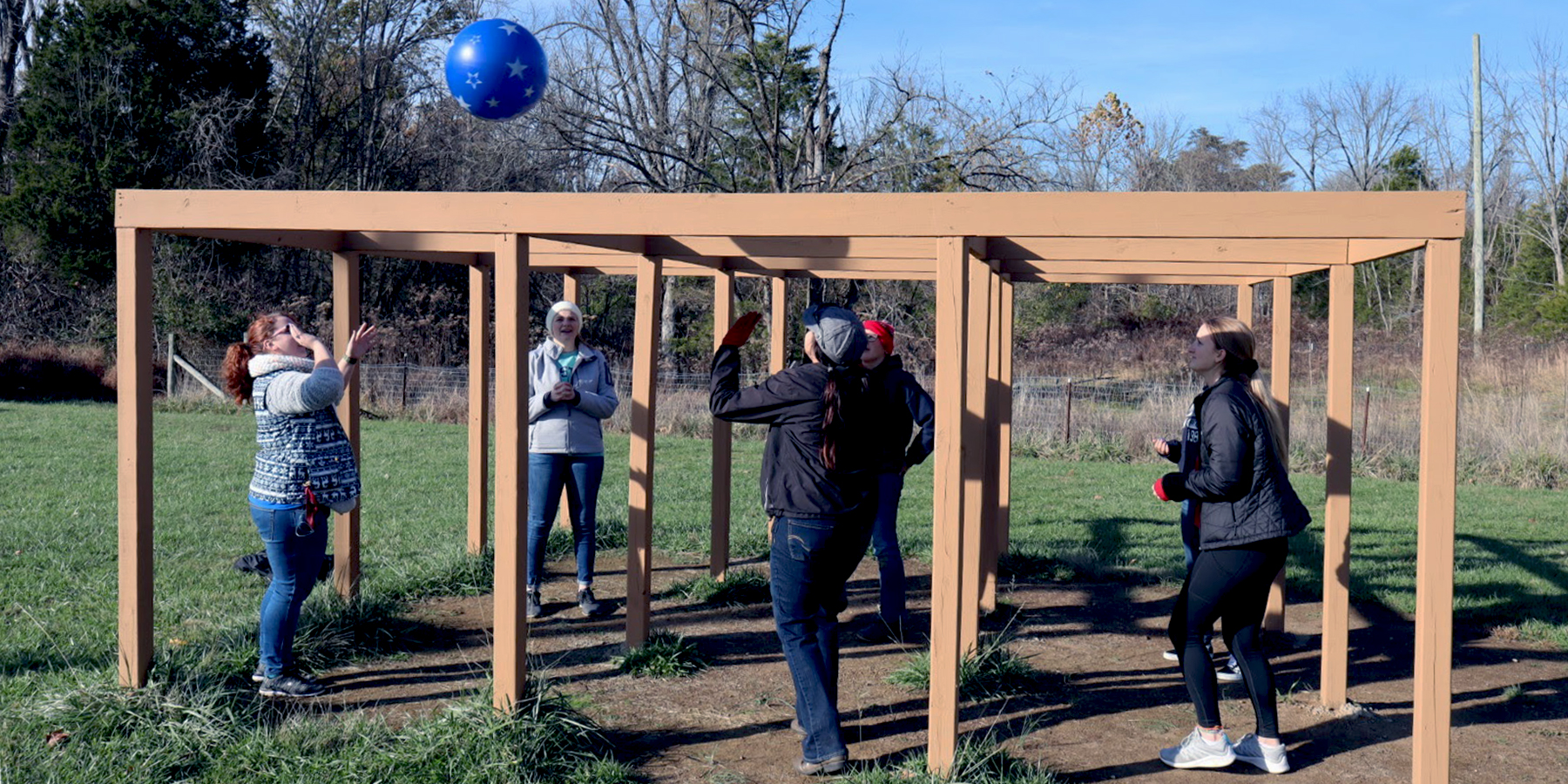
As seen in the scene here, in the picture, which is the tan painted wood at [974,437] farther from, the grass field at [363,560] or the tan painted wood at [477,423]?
the tan painted wood at [477,423]

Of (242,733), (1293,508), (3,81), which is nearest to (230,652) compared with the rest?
(242,733)

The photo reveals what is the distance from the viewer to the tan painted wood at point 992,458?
6.74 m

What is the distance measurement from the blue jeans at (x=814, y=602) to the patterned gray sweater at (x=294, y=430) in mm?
1868

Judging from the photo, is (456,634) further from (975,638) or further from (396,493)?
(396,493)

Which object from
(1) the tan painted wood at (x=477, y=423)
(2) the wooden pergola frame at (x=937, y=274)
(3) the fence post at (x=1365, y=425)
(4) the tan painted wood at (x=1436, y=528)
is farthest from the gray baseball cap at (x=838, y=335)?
(3) the fence post at (x=1365, y=425)

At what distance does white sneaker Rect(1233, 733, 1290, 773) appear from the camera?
463 cm

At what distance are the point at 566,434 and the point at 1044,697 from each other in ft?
8.89

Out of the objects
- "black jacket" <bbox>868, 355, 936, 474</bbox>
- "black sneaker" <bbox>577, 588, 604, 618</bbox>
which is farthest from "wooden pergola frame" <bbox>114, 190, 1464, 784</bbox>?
"black sneaker" <bbox>577, 588, 604, 618</bbox>

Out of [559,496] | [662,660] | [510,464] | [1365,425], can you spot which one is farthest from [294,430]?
[1365,425]

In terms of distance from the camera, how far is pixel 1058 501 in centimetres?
1162

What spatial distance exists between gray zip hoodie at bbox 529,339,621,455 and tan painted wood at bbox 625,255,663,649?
351 millimetres

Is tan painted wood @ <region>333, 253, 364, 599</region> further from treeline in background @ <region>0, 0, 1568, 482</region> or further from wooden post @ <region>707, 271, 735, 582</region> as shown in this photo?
treeline in background @ <region>0, 0, 1568, 482</region>

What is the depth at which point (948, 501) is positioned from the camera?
4332mm

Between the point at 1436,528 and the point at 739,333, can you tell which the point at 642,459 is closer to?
the point at 739,333
